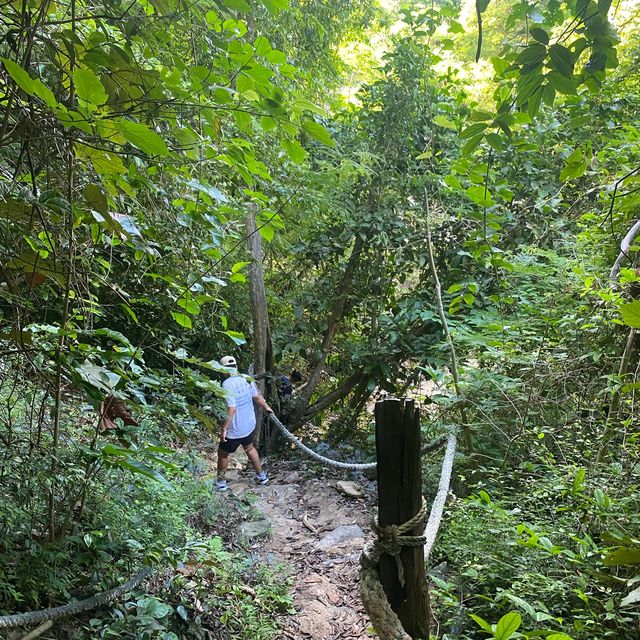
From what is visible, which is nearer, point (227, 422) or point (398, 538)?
point (398, 538)

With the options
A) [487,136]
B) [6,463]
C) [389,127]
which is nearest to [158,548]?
[6,463]

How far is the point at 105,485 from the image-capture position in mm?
2674

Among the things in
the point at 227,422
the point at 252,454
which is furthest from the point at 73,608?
the point at 252,454

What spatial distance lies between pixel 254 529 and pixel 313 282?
12.9 ft

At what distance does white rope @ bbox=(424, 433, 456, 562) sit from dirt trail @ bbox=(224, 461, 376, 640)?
82cm

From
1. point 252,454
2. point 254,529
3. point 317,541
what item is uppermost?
point 252,454

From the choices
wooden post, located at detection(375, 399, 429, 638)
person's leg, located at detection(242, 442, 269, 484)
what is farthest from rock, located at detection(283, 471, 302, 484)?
wooden post, located at detection(375, 399, 429, 638)

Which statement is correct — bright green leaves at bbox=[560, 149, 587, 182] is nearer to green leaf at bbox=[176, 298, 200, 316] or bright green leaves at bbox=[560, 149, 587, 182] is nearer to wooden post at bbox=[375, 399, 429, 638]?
wooden post at bbox=[375, 399, 429, 638]

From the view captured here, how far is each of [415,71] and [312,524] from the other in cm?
515

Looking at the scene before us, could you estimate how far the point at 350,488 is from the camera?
495 centimetres

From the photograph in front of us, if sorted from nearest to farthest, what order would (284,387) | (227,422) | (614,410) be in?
(614,410) → (227,422) → (284,387)

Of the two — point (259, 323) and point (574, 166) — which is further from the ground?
point (259, 323)

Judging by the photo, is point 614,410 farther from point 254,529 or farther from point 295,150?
point 254,529

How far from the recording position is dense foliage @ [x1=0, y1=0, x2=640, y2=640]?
149cm
